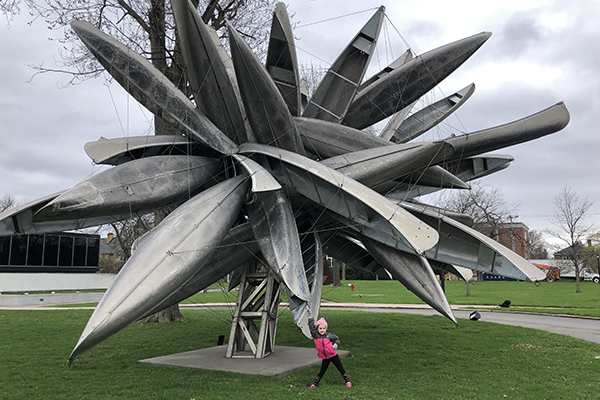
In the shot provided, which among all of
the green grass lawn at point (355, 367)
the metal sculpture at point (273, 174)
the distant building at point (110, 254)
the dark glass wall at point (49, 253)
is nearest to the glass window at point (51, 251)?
the dark glass wall at point (49, 253)

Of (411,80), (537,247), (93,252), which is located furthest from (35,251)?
(537,247)

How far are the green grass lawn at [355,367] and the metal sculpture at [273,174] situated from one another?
1.44 metres

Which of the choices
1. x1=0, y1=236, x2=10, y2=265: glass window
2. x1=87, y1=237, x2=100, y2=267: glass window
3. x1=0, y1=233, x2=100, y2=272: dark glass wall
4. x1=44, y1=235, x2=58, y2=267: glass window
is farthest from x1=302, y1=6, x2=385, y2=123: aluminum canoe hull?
x1=87, y1=237, x2=100, y2=267: glass window

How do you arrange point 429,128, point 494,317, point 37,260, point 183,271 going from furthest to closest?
point 37,260 < point 494,317 < point 429,128 < point 183,271

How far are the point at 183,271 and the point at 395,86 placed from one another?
5.90 meters

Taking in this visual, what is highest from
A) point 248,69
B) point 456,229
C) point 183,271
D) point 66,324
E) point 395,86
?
point 395,86

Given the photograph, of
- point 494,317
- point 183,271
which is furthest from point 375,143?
point 494,317

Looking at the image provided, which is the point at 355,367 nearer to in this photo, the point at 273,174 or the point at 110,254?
the point at 273,174

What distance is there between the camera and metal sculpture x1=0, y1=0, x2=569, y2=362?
6.88m

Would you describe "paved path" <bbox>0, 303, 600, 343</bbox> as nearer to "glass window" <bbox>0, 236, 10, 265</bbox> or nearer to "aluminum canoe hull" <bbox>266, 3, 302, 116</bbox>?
"aluminum canoe hull" <bbox>266, 3, 302, 116</bbox>

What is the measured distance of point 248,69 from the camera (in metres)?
7.36

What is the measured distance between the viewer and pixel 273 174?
8.52m

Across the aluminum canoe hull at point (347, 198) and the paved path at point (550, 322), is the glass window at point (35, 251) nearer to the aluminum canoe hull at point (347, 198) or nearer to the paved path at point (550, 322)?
the paved path at point (550, 322)

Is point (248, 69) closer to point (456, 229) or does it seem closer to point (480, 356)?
point (456, 229)
